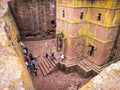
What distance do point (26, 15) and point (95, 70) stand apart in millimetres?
11995

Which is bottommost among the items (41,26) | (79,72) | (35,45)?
(79,72)

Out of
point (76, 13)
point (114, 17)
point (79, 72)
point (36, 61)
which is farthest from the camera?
point (36, 61)

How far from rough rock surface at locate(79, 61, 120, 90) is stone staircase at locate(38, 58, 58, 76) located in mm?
9377

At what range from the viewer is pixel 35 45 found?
54.6 feet

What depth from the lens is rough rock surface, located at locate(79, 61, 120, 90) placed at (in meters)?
2.24

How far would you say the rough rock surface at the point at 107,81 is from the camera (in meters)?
2.24

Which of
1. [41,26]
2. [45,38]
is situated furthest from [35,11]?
[45,38]

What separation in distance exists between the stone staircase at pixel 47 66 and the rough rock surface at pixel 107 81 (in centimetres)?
938

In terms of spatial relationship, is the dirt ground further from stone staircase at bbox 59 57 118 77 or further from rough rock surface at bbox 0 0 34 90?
rough rock surface at bbox 0 0 34 90

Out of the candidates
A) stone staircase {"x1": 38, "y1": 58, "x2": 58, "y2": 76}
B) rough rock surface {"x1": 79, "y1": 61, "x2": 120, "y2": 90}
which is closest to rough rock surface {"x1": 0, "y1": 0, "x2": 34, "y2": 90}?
rough rock surface {"x1": 79, "y1": 61, "x2": 120, "y2": 90}

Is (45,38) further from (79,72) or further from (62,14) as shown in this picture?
(79,72)

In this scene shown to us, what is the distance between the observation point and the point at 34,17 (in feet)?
55.4

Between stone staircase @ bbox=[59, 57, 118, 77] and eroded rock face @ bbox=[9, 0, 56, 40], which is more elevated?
eroded rock face @ bbox=[9, 0, 56, 40]

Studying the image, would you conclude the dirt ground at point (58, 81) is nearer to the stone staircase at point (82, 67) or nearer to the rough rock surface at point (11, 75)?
the stone staircase at point (82, 67)
